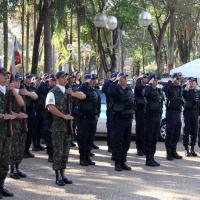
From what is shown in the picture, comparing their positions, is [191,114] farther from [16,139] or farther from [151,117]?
[16,139]

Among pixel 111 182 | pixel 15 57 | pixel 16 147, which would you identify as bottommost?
pixel 111 182

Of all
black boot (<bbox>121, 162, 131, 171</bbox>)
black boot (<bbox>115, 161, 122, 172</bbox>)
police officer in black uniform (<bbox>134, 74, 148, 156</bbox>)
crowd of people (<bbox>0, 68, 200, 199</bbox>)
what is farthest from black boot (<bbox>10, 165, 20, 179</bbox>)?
police officer in black uniform (<bbox>134, 74, 148, 156</bbox>)

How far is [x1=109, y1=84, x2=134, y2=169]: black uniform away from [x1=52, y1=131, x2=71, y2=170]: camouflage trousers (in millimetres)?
1787

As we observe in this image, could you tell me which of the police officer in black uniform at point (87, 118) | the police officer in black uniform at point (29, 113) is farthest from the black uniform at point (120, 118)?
the police officer in black uniform at point (29, 113)

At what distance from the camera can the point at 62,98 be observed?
844cm

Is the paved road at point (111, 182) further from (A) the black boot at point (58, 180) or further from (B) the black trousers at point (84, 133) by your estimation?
(B) the black trousers at point (84, 133)

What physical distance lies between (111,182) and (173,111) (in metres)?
3.18

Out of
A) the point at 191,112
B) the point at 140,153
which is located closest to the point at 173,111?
the point at 191,112

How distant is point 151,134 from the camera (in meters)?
10.8

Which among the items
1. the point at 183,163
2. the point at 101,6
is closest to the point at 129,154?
the point at 183,163

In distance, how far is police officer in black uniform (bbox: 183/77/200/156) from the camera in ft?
39.0

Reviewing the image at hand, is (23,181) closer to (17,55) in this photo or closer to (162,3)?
(17,55)

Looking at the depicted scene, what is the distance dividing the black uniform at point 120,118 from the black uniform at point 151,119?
0.71m

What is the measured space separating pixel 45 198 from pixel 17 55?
3777 millimetres
